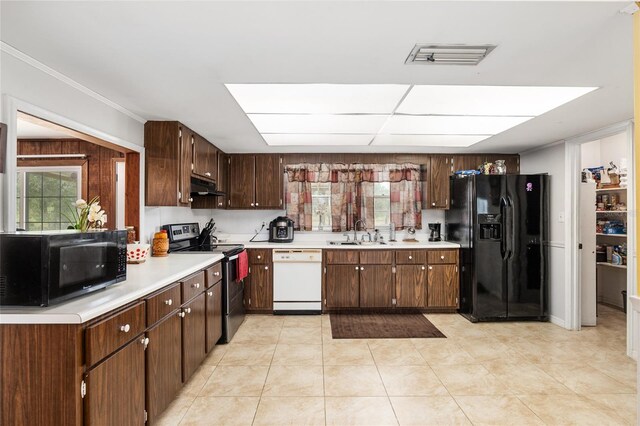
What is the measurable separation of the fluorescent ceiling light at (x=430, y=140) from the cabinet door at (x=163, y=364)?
9.05 ft

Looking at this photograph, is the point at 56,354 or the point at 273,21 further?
the point at 273,21

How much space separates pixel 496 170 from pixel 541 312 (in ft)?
5.95

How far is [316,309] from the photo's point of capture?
4.45 meters

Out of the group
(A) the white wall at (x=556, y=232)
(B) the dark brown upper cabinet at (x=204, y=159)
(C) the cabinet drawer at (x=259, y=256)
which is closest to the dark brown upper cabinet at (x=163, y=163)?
(B) the dark brown upper cabinet at (x=204, y=159)

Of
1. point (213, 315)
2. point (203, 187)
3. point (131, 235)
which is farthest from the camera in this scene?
point (203, 187)

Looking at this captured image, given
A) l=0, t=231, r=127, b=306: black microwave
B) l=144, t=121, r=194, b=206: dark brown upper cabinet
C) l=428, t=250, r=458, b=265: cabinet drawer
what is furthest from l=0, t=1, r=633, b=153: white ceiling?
l=428, t=250, r=458, b=265: cabinet drawer

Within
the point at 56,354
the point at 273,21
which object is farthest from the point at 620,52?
the point at 56,354

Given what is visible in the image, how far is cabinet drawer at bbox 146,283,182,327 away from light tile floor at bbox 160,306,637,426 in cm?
69

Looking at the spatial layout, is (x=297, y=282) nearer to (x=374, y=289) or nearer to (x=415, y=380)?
(x=374, y=289)

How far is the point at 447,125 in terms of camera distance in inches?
133

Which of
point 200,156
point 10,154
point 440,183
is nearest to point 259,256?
point 200,156

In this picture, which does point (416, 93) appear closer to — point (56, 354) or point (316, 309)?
point (56, 354)

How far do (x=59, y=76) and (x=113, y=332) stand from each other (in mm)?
1656

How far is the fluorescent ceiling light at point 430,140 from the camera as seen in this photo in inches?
150
